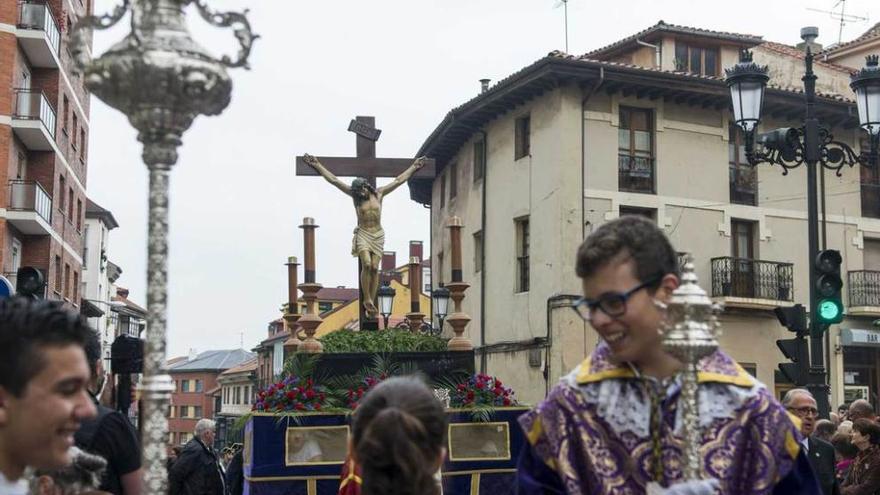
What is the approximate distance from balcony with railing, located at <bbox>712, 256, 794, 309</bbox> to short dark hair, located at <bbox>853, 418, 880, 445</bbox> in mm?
18135

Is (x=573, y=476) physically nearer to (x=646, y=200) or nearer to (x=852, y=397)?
(x=646, y=200)

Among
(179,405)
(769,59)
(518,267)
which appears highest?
(769,59)

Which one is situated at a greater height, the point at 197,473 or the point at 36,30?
the point at 36,30

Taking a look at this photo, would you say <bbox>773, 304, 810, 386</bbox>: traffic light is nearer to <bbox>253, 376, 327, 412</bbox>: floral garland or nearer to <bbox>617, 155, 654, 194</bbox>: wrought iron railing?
<bbox>253, 376, 327, 412</bbox>: floral garland

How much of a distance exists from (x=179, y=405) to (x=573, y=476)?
395 ft

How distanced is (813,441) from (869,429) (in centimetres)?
100

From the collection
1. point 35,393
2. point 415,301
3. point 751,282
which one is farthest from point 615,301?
point 751,282

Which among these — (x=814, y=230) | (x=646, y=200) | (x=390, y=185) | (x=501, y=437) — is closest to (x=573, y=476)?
(x=501, y=437)

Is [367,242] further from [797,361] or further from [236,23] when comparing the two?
[236,23]

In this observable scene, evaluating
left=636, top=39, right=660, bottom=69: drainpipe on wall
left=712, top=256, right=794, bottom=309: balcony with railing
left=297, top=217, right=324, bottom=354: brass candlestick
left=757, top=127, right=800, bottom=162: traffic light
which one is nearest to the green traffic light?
left=757, top=127, right=800, bottom=162: traffic light

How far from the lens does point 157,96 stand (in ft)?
9.73

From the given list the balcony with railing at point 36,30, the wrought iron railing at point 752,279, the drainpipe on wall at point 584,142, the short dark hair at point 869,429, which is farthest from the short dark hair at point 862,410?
the balcony with railing at point 36,30

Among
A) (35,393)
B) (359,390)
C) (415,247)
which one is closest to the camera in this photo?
(35,393)

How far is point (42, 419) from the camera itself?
9.32ft
